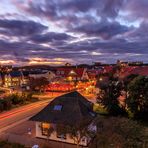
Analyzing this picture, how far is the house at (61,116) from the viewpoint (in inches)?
1121

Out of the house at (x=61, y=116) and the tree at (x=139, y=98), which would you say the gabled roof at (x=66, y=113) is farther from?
the tree at (x=139, y=98)

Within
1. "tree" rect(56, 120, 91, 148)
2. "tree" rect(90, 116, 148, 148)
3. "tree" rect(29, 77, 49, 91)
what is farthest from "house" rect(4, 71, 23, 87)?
"tree" rect(90, 116, 148, 148)

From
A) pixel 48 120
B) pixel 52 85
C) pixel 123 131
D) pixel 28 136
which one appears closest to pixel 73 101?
pixel 48 120

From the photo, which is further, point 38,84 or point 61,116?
point 38,84

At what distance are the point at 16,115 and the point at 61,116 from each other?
16.0 metres

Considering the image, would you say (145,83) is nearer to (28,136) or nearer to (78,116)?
(78,116)

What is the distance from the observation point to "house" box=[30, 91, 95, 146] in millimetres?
28469

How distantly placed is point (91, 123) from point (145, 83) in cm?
1691

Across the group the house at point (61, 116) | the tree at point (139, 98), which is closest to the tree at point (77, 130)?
the house at point (61, 116)

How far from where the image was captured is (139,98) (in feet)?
128

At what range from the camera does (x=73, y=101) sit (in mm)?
31859

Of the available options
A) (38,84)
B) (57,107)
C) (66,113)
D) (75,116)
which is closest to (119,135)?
(75,116)

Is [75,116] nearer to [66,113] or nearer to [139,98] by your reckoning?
[66,113]

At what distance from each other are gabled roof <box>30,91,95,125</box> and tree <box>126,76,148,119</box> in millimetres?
10859
